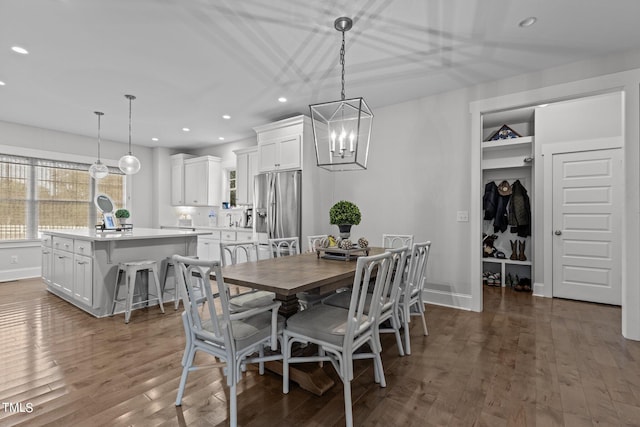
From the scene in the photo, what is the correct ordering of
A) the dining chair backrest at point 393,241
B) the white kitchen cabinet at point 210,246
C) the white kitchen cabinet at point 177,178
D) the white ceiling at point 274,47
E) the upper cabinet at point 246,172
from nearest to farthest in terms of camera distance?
the white ceiling at point 274,47 → the dining chair backrest at point 393,241 → the upper cabinet at point 246,172 → the white kitchen cabinet at point 210,246 → the white kitchen cabinet at point 177,178

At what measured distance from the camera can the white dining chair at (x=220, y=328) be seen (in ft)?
5.21

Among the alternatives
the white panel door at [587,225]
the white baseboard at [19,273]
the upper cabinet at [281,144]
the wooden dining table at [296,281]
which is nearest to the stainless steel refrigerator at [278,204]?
the upper cabinet at [281,144]

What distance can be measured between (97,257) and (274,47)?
9.53ft

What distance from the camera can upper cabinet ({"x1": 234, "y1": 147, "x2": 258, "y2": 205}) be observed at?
18.5ft

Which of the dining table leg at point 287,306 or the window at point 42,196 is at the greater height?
the window at point 42,196

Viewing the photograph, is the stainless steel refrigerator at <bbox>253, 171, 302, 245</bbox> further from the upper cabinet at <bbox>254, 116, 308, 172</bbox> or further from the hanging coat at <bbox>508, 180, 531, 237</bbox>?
the hanging coat at <bbox>508, 180, 531, 237</bbox>

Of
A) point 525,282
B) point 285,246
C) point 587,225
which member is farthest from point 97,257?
point 587,225

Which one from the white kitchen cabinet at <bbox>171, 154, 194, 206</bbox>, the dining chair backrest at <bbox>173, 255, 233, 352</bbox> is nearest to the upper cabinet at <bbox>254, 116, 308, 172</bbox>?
the white kitchen cabinet at <bbox>171, 154, 194, 206</bbox>

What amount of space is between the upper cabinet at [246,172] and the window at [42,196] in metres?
2.87

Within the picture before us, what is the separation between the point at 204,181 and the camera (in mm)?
6477

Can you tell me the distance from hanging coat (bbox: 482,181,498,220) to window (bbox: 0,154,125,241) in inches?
284

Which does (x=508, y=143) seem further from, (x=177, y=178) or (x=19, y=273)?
(x=19, y=273)

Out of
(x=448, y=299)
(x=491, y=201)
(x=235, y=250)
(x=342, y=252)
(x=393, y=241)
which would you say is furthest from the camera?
(x=491, y=201)

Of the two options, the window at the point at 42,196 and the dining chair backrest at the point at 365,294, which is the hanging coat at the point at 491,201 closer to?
the dining chair backrest at the point at 365,294
